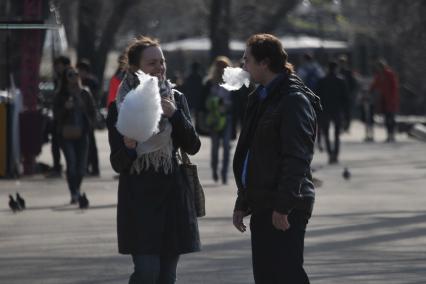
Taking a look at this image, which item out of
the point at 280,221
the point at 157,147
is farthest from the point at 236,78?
the point at 280,221

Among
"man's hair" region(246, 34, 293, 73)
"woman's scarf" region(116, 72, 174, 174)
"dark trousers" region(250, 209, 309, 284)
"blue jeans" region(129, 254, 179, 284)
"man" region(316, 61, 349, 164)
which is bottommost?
"man" region(316, 61, 349, 164)

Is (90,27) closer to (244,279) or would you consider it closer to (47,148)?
(47,148)

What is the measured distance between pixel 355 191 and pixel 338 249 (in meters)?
6.07

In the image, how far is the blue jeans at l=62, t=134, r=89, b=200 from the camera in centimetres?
1538

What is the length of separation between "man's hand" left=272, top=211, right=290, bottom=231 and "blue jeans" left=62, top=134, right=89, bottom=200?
916 cm

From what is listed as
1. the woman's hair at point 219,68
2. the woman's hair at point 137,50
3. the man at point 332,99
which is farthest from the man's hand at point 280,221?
the man at point 332,99

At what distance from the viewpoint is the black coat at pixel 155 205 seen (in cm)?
685

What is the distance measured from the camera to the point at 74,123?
15.5m

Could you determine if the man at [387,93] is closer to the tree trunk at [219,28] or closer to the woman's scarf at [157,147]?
the tree trunk at [219,28]

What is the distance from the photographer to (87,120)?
1566 centimetres

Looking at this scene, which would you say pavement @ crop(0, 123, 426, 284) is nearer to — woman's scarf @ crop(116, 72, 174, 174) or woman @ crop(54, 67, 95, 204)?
woman @ crop(54, 67, 95, 204)

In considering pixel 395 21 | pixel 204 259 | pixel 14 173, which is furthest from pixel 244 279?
pixel 395 21

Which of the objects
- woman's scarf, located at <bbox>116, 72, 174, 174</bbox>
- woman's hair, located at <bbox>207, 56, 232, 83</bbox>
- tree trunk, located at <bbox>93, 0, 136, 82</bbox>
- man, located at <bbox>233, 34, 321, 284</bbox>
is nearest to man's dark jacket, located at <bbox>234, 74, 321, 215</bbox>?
man, located at <bbox>233, 34, 321, 284</bbox>

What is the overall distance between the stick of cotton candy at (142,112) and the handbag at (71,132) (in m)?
8.77
